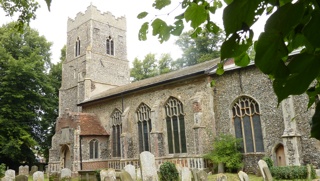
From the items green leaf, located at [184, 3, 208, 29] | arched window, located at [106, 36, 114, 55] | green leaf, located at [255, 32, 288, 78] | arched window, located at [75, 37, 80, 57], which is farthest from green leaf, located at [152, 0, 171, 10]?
arched window, located at [75, 37, 80, 57]

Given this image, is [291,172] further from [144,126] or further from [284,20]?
[284,20]

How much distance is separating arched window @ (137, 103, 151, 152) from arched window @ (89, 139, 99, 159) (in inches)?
147

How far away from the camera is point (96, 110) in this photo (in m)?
23.6

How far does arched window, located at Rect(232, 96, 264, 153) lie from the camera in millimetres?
14742

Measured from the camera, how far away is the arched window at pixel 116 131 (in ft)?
70.3

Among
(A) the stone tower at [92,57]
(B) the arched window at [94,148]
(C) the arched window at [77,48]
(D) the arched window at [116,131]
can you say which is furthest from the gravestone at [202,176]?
(C) the arched window at [77,48]

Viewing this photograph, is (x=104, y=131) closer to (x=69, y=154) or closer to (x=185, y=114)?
(x=69, y=154)

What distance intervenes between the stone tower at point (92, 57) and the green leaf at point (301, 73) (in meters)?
26.8

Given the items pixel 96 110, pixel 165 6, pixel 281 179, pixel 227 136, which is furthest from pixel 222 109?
pixel 165 6

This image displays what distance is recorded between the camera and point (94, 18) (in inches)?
1174

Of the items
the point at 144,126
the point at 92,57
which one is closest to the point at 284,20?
the point at 144,126

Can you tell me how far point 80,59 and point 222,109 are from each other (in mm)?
17950

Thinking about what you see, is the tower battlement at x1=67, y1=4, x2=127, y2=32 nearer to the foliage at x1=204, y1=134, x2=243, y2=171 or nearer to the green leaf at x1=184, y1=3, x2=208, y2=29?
Result: the foliage at x1=204, y1=134, x2=243, y2=171

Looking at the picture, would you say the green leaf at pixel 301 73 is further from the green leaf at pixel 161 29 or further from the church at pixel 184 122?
the church at pixel 184 122
